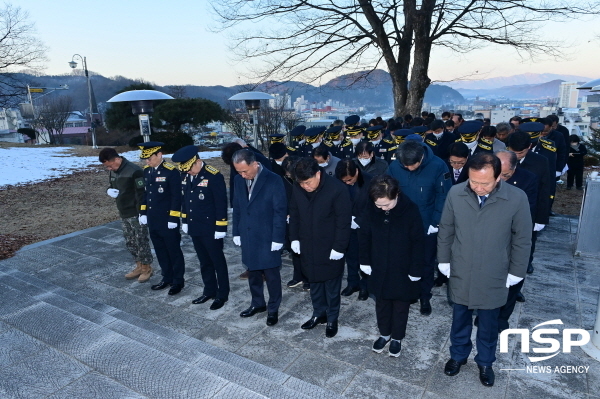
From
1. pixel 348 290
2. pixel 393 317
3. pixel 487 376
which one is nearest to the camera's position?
pixel 487 376

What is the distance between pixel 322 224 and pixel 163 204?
2273 millimetres

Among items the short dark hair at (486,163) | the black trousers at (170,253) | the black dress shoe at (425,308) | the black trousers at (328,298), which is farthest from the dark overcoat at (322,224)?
the black trousers at (170,253)

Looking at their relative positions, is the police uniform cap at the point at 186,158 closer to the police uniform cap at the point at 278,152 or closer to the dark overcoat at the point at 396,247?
the police uniform cap at the point at 278,152

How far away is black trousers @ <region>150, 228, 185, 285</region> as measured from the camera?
4926 millimetres

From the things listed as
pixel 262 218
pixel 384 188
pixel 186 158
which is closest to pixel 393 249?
pixel 384 188

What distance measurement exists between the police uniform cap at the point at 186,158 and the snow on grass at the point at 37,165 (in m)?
13.4

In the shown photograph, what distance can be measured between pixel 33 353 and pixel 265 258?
2.19 meters

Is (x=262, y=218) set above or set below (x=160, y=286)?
above

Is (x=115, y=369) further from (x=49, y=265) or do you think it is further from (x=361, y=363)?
(x=49, y=265)

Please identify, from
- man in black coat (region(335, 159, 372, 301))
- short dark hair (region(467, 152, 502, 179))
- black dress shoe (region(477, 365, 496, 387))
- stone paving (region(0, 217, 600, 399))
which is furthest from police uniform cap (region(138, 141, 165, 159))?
black dress shoe (region(477, 365, 496, 387))

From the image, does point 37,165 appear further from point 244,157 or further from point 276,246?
point 276,246

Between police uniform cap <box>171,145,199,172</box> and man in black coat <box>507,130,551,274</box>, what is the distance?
3.61 metres

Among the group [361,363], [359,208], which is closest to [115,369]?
[361,363]

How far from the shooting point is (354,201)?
4.39 m
